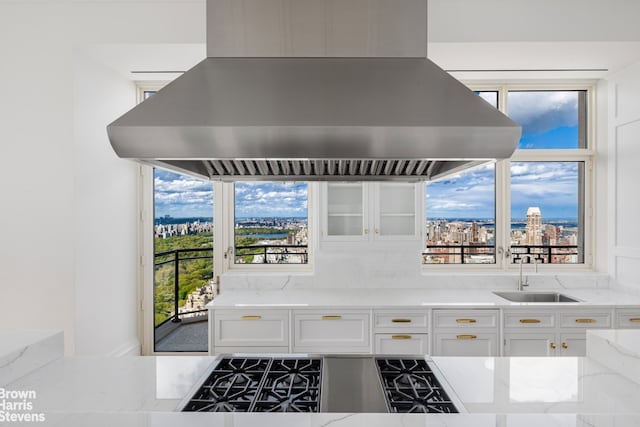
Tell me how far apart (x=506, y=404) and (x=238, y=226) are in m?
2.57

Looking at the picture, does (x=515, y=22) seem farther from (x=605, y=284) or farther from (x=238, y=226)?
(x=238, y=226)

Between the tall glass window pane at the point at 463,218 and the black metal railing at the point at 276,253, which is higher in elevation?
the tall glass window pane at the point at 463,218

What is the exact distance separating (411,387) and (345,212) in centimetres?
178

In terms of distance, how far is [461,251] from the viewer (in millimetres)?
3383

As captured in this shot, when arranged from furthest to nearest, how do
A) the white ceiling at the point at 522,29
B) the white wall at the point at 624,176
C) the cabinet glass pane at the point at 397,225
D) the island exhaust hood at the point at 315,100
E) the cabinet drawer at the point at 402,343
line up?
the cabinet glass pane at the point at 397,225
the white wall at the point at 624,176
the cabinet drawer at the point at 402,343
the white ceiling at the point at 522,29
the island exhaust hood at the point at 315,100

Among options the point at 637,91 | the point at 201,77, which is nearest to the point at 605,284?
the point at 637,91

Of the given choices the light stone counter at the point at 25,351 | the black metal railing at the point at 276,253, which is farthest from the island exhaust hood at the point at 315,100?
the black metal railing at the point at 276,253

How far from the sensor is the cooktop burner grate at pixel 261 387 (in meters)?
1.22

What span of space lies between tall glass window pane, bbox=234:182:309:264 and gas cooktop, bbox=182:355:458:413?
1.76 m

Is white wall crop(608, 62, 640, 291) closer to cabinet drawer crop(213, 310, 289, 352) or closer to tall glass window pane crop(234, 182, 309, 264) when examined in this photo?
tall glass window pane crop(234, 182, 309, 264)

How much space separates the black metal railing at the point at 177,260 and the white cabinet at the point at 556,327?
2.41 m

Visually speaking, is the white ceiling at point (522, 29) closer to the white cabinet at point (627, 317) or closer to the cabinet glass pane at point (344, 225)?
the cabinet glass pane at point (344, 225)

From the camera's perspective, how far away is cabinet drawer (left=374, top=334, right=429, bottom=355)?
2.64 metres

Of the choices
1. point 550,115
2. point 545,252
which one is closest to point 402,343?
point 545,252
